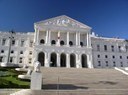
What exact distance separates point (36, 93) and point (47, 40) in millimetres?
34957

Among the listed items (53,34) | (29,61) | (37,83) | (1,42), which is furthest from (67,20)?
(37,83)

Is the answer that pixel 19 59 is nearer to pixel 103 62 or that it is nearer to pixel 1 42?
pixel 1 42

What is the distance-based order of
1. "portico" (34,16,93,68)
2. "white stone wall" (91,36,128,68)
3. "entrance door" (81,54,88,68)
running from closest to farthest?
"portico" (34,16,93,68)
"entrance door" (81,54,88,68)
"white stone wall" (91,36,128,68)

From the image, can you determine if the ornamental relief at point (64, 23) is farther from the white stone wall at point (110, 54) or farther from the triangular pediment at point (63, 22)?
the white stone wall at point (110, 54)

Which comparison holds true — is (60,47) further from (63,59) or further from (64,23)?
(64,23)

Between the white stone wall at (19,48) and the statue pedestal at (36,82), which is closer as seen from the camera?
the statue pedestal at (36,82)

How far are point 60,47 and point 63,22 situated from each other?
856cm

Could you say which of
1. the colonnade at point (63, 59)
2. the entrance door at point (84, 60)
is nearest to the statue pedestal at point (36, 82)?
the colonnade at point (63, 59)

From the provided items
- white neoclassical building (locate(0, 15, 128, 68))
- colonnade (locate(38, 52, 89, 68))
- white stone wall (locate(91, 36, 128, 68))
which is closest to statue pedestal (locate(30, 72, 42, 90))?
colonnade (locate(38, 52, 89, 68))

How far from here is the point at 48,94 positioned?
1570 cm

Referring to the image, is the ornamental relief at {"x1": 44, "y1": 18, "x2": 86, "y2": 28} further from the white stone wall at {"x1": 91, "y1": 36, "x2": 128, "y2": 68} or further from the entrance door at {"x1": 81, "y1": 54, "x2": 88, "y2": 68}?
the entrance door at {"x1": 81, "y1": 54, "x2": 88, "y2": 68}

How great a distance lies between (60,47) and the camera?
49.8 meters

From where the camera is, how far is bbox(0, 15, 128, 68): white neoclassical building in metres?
49.2

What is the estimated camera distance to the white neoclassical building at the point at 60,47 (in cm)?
4922
